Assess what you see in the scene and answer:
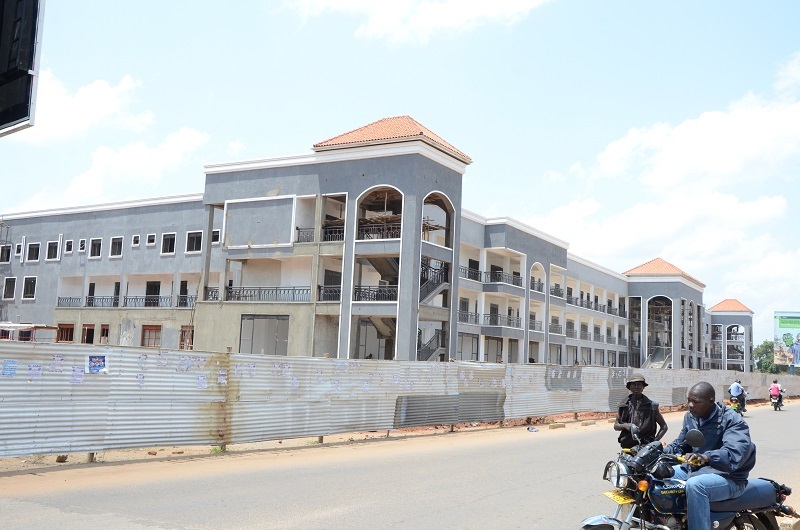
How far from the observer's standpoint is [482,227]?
49.4 metres

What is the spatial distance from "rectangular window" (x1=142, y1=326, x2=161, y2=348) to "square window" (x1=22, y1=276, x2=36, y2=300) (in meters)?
12.0

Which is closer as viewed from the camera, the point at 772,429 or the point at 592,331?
the point at 772,429

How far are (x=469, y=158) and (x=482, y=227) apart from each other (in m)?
10.7

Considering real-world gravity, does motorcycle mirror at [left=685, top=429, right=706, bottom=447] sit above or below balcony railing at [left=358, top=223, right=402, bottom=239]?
below

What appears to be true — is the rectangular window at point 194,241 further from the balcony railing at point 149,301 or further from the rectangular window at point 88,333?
the rectangular window at point 88,333

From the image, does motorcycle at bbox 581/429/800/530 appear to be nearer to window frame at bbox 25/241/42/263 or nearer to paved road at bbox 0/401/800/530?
paved road at bbox 0/401/800/530

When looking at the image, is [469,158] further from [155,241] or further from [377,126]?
[155,241]

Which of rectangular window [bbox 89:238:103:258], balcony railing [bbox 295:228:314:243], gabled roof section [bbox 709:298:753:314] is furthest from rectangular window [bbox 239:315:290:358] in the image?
gabled roof section [bbox 709:298:753:314]

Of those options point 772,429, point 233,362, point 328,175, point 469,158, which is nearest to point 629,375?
point 772,429

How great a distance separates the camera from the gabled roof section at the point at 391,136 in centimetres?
3647

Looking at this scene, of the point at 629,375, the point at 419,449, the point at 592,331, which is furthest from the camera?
the point at 592,331

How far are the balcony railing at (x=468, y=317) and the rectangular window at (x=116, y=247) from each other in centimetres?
2472

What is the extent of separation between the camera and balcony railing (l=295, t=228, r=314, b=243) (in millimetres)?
39250

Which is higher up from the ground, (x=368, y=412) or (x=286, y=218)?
(x=286, y=218)
